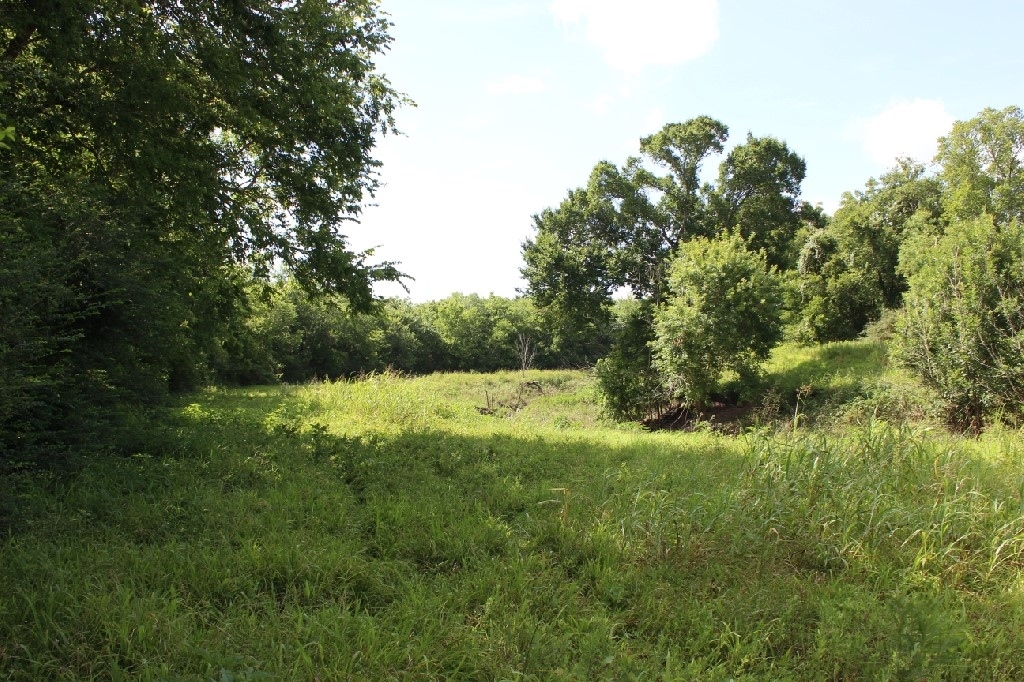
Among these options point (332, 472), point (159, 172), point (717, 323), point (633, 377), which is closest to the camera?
point (332, 472)

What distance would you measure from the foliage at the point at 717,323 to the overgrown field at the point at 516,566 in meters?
9.93

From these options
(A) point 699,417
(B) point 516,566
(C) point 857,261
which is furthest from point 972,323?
(C) point 857,261

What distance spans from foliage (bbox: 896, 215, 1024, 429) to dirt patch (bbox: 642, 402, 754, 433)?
5.33 meters

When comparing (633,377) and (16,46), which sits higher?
(16,46)

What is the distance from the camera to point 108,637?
9.10ft

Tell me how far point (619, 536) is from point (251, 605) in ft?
9.32

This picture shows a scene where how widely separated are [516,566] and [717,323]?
14756 millimetres

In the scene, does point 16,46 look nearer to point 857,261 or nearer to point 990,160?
point 857,261

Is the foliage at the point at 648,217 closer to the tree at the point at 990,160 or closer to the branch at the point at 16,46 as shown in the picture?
the tree at the point at 990,160

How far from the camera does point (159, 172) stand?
24.6ft

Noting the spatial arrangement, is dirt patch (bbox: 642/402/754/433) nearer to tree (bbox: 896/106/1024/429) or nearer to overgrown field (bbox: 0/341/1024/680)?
tree (bbox: 896/106/1024/429)

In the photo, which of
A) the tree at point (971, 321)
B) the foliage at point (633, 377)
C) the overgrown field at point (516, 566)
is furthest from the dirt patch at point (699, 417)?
the overgrown field at point (516, 566)

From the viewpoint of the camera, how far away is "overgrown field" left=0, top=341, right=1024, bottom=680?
114 inches

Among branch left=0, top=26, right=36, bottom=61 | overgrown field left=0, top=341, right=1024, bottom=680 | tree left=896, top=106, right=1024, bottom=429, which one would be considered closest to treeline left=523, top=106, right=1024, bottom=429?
tree left=896, top=106, right=1024, bottom=429
